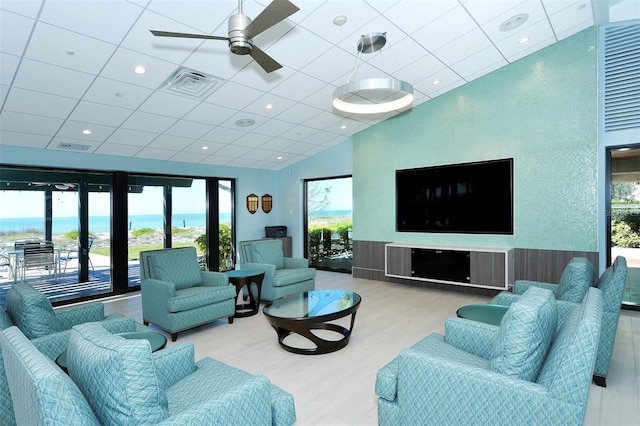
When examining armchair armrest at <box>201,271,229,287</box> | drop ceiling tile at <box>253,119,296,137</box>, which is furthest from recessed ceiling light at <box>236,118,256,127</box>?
armchair armrest at <box>201,271,229,287</box>

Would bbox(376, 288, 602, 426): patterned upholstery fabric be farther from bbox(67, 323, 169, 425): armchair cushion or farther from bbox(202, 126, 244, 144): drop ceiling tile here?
bbox(202, 126, 244, 144): drop ceiling tile

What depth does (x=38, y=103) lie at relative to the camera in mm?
3934

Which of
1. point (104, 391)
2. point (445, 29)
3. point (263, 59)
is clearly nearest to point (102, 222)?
point (263, 59)

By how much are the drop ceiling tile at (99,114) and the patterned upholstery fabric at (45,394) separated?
3.77 metres

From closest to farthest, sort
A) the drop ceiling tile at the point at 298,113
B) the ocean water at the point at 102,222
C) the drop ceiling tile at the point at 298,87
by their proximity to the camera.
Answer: the drop ceiling tile at the point at 298,87, the ocean water at the point at 102,222, the drop ceiling tile at the point at 298,113

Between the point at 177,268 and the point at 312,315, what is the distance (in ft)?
6.55

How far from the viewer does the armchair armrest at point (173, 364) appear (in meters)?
1.97

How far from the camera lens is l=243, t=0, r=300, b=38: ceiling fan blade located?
2078mm

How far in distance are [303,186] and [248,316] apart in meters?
4.24

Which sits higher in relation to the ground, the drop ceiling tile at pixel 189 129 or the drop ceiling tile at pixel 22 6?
the drop ceiling tile at pixel 22 6

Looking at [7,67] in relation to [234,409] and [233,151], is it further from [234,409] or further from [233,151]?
[234,409]

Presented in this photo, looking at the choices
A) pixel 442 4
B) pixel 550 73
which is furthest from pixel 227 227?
pixel 550 73

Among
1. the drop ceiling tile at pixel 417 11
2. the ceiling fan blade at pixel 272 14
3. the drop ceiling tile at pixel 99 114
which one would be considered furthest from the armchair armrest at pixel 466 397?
the drop ceiling tile at pixel 99 114

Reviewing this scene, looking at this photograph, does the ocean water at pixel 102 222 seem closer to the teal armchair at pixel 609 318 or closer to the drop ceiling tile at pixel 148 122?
the drop ceiling tile at pixel 148 122
